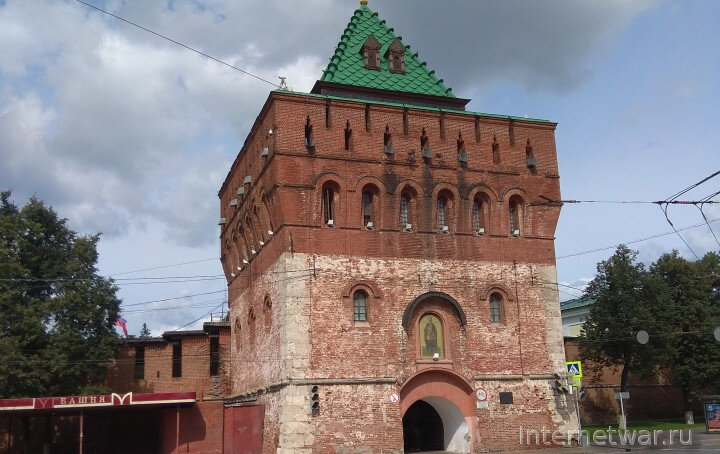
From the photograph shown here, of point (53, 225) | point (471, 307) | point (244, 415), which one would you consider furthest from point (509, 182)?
point (53, 225)

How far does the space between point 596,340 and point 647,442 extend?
9559 mm

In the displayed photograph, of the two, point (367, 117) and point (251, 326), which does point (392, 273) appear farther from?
point (251, 326)

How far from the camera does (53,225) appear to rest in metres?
38.8

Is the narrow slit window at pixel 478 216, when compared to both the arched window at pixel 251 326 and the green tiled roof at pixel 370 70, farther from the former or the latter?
the arched window at pixel 251 326

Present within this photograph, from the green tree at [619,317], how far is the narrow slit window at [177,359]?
21680 millimetres

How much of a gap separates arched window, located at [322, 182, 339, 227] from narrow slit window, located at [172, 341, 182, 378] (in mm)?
14408

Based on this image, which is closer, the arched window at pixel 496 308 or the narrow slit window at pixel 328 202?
the narrow slit window at pixel 328 202

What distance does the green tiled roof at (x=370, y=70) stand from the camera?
3288cm

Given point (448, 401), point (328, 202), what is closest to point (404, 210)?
point (328, 202)

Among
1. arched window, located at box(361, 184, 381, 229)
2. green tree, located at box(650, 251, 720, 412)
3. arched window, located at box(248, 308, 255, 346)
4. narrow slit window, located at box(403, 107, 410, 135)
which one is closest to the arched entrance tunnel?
arched window, located at box(361, 184, 381, 229)

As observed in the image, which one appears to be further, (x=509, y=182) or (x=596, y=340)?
(x=596, y=340)

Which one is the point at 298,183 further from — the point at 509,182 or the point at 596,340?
the point at 596,340

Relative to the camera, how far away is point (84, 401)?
1212 inches

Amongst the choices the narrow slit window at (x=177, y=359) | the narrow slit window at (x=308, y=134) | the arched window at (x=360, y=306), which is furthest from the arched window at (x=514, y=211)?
the narrow slit window at (x=177, y=359)
